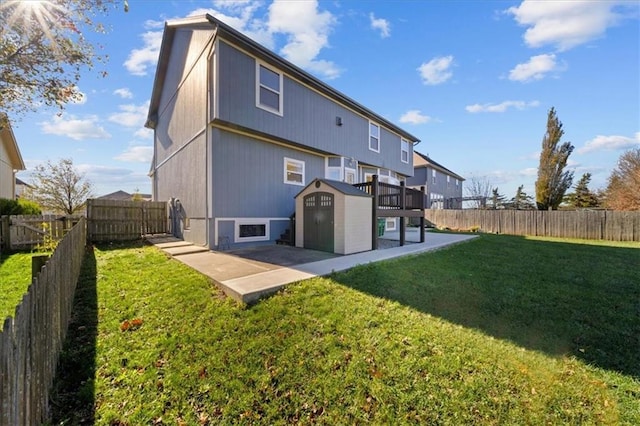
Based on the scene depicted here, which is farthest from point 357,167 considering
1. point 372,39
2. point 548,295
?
point 548,295

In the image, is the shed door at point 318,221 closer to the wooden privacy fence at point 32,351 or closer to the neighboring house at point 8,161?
the wooden privacy fence at point 32,351

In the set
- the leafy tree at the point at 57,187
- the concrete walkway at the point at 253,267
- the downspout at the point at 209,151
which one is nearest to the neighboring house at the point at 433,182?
the concrete walkway at the point at 253,267

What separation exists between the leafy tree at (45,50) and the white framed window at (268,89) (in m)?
3.90

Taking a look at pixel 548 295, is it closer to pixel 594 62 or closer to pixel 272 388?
pixel 272 388

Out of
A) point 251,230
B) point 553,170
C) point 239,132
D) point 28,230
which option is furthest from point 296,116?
point 553,170

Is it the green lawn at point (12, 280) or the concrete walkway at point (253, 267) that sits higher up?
the concrete walkway at point (253, 267)

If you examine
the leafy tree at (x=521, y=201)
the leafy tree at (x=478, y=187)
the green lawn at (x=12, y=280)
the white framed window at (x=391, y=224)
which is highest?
the leafy tree at (x=478, y=187)

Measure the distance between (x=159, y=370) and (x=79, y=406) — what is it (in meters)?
0.68

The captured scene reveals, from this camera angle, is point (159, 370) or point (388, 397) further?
point (159, 370)

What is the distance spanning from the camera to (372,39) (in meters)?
10.9

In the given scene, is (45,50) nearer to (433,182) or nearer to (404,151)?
(404,151)

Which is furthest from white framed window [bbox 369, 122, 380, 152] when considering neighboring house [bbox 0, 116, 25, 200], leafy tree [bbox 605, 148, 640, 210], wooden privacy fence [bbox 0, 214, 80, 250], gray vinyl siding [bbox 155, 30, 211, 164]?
neighboring house [bbox 0, 116, 25, 200]

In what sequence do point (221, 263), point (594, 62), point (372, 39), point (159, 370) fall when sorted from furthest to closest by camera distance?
point (372, 39) < point (594, 62) < point (221, 263) < point (159, 370)

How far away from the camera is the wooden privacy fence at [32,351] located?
1.68 m
